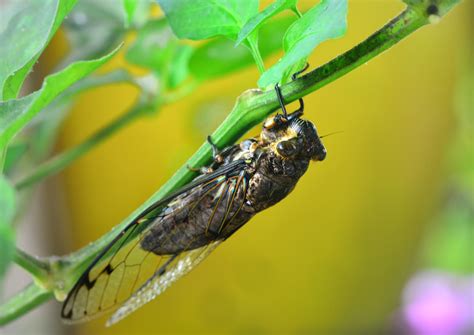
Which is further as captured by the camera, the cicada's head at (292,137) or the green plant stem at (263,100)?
the cicada's head at (292,137)

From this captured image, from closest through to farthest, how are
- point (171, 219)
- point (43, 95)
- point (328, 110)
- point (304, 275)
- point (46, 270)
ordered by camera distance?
point (43, 95)
point (46, 270)
point (171, 219)
point (328, 110)
point (304, 275)

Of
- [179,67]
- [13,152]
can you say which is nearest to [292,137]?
[179,67]

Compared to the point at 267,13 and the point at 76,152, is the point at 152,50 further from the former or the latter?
the point at 267,13

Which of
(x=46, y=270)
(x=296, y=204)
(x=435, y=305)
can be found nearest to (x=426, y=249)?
(x=435, y=305)

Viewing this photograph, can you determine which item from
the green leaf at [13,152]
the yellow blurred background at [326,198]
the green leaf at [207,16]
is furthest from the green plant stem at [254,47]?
the yellow blurred background at [326,198]

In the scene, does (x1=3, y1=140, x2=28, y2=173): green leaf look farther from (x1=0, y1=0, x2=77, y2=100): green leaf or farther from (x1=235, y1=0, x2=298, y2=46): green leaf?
(x1=235, y1=0, x2=298, y2=46): green leaf

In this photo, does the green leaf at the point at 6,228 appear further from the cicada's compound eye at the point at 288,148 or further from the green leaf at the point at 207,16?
the cicada's compound eye at the point at 288,148

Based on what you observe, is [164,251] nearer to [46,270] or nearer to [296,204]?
[46,270]
